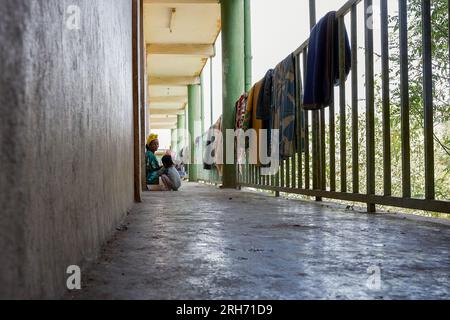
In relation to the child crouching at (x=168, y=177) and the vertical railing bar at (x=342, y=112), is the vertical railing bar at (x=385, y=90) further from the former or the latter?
the child crouching at (x=168, y=177)

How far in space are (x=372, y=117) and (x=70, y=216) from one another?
8.12 feet

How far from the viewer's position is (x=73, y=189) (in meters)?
1.19

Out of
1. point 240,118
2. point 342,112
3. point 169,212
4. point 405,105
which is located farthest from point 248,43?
point 405,105

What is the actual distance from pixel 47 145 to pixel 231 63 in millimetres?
7499

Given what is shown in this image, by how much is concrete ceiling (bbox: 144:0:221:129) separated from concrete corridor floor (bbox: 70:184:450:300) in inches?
315

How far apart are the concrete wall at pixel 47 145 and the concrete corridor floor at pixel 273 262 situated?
155 mm

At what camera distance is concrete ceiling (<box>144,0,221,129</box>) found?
407 inches

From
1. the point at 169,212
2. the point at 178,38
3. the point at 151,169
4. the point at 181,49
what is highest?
the point at 178,38

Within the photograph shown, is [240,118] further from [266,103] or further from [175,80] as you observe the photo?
[175,80]

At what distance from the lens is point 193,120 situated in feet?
53.5

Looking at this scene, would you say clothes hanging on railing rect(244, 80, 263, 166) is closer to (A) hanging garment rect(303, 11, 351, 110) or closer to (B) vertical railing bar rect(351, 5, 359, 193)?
(A) hanging garment rect(303, 11, 351, 110)

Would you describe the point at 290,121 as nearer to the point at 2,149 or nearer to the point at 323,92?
the point at 323,92
